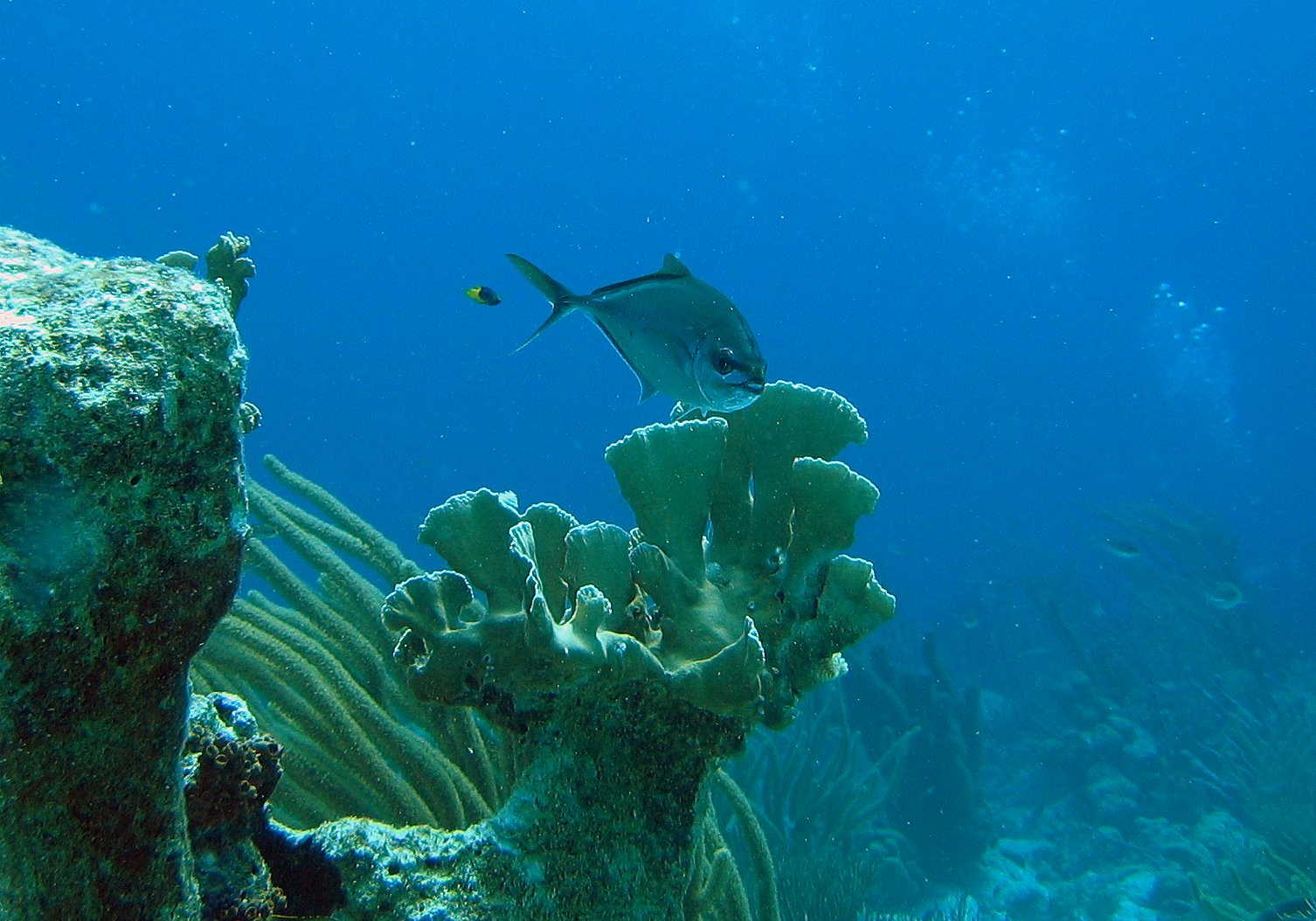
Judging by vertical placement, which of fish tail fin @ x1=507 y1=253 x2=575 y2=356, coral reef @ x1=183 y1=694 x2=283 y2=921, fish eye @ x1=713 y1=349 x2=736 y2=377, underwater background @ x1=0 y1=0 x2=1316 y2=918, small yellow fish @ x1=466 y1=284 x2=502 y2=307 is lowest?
coral reef @ x1=183 y1=694 x2=283 y2=921

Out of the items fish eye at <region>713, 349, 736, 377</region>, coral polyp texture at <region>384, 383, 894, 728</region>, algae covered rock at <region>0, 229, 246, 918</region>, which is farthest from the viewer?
fish eye at <region>713, 349, 736, 377</region>

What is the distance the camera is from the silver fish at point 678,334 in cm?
196

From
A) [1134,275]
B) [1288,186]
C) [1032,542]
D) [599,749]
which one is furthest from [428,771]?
[1134,275]

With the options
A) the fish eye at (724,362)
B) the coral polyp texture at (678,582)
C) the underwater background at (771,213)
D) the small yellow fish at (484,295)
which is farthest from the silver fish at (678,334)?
the underwater background at (771,213)

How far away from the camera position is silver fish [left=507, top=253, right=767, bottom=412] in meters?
1.96

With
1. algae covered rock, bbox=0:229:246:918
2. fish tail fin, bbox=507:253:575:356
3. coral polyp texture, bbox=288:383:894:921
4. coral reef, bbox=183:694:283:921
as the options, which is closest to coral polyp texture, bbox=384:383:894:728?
coral polyp texture, bbox=288:383:894:921

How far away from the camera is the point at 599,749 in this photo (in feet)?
5.31

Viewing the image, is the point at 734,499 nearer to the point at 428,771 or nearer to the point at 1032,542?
the point at 428,771

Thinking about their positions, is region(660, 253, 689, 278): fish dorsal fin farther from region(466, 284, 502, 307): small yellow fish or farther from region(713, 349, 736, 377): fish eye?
region(466, 284, 502, 307): small yellow fish

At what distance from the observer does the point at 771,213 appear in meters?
64.8

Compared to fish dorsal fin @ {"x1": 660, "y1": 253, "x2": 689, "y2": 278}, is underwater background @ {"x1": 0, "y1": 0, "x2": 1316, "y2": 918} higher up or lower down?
higher up

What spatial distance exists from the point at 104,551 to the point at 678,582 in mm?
1259

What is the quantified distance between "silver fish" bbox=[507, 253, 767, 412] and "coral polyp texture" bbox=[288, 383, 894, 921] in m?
0.14

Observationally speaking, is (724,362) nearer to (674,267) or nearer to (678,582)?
(674,267)
